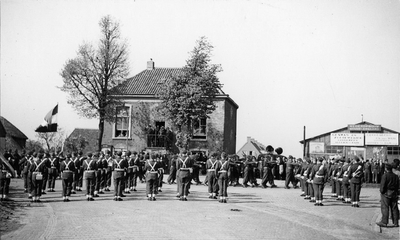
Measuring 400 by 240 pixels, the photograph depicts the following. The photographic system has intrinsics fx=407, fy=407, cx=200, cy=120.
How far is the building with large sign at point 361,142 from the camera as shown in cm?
4106

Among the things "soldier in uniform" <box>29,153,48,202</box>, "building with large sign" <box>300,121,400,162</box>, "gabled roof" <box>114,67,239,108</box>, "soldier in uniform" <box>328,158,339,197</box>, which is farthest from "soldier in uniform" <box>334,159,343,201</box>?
"gabled roof" <box>114,67,239,108</box>

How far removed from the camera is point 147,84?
4375cm

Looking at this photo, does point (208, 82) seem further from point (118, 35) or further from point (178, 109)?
point (118, 35)

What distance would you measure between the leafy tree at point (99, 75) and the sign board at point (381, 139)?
1037 inches

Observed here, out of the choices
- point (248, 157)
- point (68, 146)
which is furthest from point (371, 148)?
point (68, 146)

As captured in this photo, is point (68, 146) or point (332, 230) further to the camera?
point (68, 146)

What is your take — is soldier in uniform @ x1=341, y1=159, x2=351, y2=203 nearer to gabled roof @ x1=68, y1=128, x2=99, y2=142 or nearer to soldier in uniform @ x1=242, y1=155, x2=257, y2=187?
soldier in uniform @ x1=242, y1=155, x2=257, y2=187

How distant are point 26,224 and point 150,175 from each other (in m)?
6.22

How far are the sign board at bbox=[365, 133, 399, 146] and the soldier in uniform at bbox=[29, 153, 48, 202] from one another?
36.0m

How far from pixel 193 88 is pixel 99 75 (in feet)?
30.2

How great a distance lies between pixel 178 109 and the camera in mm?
34219

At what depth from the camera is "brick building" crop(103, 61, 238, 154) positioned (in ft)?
134

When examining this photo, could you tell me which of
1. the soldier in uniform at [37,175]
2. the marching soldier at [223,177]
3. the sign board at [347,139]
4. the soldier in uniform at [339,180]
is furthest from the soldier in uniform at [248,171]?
the sign board at [347,139]

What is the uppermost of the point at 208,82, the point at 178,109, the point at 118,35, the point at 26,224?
the point at 118,35
